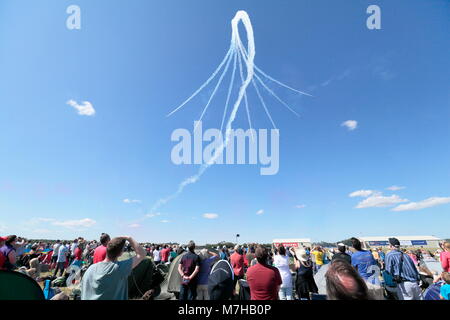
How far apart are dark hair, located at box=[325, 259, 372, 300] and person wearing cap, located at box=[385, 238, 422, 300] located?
5.28m

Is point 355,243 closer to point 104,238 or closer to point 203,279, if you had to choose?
point 203,279

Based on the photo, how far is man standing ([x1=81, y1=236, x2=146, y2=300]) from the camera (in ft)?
7.88

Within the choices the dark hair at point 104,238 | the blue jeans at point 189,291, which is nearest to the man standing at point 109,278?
the dark hair at point 104,238

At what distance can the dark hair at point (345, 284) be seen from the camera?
150cm

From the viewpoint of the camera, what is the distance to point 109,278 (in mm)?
2434

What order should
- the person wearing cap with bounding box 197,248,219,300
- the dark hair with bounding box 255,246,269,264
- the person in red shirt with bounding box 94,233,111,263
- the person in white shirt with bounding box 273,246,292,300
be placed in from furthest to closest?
the person in white shirt with bounding box 273,246,292,300, the person wearing cap with bounding box 197,248,219,300, the person in red shirt with bounding box 94,233,111,263, the dark hair with bounding box 255,246,269,264

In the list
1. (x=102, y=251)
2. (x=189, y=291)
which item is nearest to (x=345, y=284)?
(x=189, y=291)

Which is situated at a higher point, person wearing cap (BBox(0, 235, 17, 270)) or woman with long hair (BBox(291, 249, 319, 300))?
person wearing cap (BBox(0, 235, 17, 270))

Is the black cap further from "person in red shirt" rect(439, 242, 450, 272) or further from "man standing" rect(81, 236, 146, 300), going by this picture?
"man standing" rect(81, 236, 146, 300)

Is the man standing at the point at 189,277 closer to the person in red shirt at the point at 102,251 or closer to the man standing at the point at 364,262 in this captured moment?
the person in red shirt at the point at 102,251

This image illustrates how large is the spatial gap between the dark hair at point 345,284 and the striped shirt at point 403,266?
5280mm

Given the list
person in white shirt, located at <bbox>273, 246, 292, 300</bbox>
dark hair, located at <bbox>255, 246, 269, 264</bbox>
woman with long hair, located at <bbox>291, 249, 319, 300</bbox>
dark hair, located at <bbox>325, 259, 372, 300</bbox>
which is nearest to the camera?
dark hair, located at <bbox>325, 259, 372, 300</bbox>

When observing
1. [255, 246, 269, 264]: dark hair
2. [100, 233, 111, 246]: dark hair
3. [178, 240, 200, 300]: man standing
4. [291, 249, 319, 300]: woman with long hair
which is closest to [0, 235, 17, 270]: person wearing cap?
[100, 233, 111, 246]: dark hair
